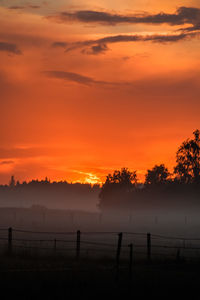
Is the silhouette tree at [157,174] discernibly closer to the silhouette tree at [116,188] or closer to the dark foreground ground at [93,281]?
the silhouette tree at [116,188]

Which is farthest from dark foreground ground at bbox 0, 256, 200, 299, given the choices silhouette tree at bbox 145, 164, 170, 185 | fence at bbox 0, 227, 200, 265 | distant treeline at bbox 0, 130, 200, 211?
silhouette tree at bbox 145, 164, 170, 185

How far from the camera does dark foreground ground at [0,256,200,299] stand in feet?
64.2

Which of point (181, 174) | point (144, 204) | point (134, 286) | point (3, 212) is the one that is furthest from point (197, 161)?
point (134, 286)

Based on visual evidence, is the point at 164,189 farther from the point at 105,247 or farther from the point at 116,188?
the point at 105,247

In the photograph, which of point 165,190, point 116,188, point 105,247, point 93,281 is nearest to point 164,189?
point 165,190

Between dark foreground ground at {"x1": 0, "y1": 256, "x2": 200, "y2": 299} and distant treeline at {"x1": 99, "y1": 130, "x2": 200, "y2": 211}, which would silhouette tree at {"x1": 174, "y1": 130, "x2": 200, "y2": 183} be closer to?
distant treeline at {"x1": 99, "y1": 130, "x2": 200, "y2": 211}

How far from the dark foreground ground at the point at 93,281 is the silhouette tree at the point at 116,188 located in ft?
353

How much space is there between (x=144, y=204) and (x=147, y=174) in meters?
14.2

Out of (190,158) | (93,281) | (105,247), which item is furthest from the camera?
(190,158)

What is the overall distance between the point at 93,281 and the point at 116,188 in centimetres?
12469

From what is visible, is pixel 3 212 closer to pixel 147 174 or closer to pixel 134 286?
pixel 147 174

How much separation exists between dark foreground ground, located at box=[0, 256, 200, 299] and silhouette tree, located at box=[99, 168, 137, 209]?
353 ft

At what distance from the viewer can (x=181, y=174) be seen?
A: 122 m

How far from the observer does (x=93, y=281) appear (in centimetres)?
2239
